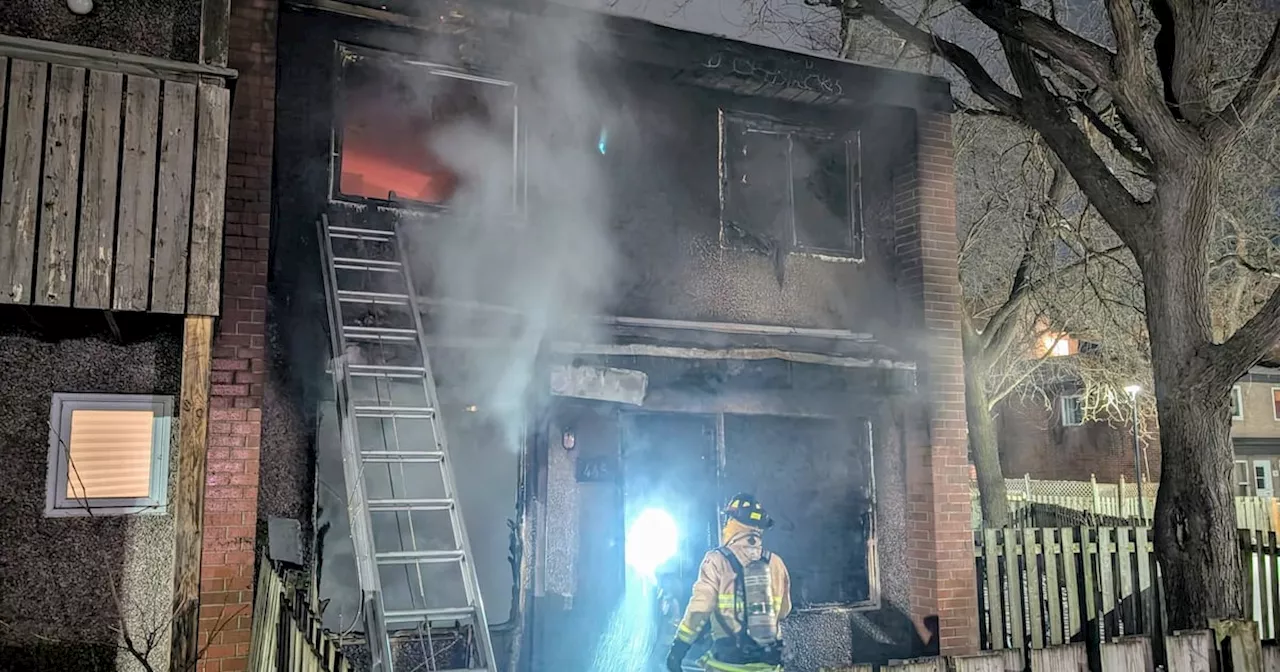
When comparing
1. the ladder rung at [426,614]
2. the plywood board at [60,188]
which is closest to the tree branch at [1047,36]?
the ladder rung at [426,614]

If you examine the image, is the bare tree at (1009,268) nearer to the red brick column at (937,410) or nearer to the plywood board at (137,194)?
the red brick column at (937,410)

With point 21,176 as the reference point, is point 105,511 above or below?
below

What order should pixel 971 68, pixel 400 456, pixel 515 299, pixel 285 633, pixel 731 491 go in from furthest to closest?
pixel 971 68
pixel 731 491
pixel 515 299
pixel 400 456
pixel 285 633

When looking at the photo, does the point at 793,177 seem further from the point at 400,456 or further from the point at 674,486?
the point at 400,456

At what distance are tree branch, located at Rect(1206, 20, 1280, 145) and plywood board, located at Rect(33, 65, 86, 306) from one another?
835 cm

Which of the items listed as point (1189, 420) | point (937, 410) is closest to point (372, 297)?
point (937, 410)

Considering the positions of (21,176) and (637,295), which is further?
(637,295)

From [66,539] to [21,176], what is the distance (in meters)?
2.43

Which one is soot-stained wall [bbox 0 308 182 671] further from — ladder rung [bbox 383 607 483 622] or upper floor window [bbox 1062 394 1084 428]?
upper floor window [bbox 1062 394 1084 428]

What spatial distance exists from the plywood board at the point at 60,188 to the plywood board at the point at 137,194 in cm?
25

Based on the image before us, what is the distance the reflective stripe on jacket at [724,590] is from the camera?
210 inches

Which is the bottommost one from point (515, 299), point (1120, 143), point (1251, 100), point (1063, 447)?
point (1063, 447)

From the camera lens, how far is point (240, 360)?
6141 millimetres

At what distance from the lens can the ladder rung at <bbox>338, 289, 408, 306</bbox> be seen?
6449 millimetres
